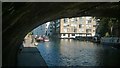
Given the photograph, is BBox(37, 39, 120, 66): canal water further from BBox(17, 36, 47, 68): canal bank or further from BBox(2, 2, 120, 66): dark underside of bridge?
BBox(2, 2, 120, 66): dark underside of bridge

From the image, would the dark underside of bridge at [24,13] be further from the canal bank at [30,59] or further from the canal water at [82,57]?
the canal water at [82,57]

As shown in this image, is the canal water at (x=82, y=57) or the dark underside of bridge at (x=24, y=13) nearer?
the dark underside of bridge at (x=24, y=13)

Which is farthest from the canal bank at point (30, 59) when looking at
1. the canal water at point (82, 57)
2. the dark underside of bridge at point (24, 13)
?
the dark underside of bridge at point (24, 13)

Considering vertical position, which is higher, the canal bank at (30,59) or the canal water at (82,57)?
the canal bank at (30,59)

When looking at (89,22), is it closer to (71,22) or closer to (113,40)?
(71,22)

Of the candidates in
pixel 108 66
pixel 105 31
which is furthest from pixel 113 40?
pixel 108 66

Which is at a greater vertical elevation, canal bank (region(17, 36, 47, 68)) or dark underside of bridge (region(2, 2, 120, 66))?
dark underside of bridge (region(2, 2, 120, 66))

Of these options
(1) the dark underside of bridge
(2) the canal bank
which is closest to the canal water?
(2) the canal bank

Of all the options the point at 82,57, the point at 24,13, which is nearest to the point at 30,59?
the point at 82,57

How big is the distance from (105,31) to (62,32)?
50640mm

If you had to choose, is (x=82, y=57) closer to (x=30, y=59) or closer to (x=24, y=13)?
(x=30, y=59)

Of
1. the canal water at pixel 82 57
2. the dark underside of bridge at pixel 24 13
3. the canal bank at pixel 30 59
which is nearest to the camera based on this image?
the dark underside of bridge at pixel 24 13

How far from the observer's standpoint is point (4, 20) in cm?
1066

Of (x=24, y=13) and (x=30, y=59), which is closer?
(x=24, y=13)
